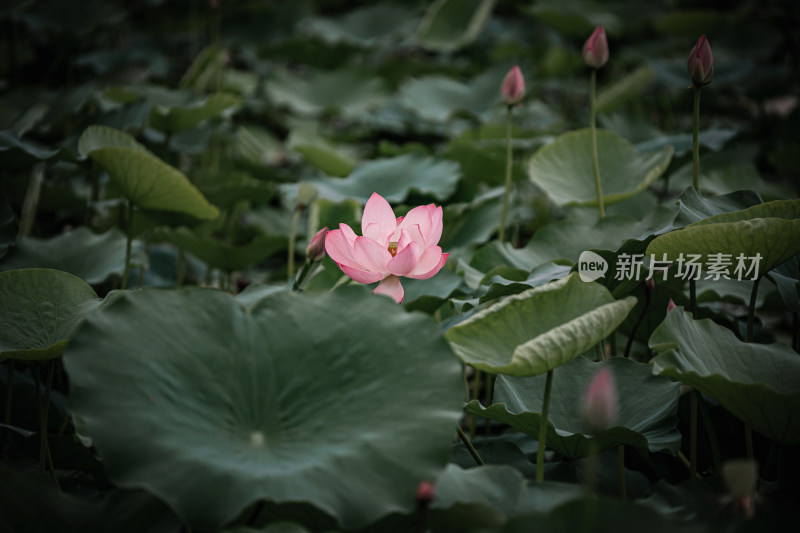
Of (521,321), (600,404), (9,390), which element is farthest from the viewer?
(9,390)

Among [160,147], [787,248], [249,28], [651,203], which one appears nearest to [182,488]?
[787,248]

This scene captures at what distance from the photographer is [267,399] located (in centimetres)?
72

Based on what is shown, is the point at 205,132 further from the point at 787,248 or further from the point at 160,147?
the point at 787,248

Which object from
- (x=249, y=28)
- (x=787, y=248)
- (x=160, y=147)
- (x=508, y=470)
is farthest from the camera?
(x=249, y=28)

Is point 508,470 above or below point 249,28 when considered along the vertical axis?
below

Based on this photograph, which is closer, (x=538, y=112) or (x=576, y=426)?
(x=576, y=426)

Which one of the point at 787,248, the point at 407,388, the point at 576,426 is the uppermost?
the point at 787,248

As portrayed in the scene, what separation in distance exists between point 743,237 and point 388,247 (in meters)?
0.47

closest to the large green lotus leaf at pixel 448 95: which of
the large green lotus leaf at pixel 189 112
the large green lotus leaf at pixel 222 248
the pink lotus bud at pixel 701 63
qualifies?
the large green lotus leaf at pixel 189 112

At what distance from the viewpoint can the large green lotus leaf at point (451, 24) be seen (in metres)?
2.97

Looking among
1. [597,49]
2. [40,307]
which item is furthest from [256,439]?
[597,49]

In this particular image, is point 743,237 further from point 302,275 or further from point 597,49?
point 302,275

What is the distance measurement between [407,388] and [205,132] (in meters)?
1.77

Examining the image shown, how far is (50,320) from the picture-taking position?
35.4 inches
